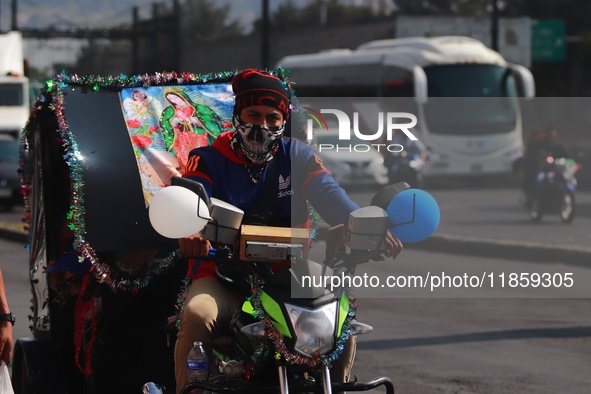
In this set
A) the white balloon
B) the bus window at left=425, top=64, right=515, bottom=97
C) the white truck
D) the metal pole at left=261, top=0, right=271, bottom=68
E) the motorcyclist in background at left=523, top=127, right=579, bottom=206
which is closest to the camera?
the white balloon

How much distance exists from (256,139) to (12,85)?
25.2m

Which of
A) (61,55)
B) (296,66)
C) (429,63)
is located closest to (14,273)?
(429,63)

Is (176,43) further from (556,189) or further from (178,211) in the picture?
(178,211)

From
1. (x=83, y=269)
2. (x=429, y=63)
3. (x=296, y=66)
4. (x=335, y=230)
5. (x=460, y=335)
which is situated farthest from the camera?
(x=296, y=66)

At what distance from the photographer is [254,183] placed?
4.82 metres

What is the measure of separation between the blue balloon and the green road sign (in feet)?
163

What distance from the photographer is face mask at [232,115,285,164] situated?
4648mm

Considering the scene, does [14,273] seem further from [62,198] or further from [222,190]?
[222,190]

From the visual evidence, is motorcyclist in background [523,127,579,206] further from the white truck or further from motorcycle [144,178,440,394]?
motorcycle [144,178,440,394]

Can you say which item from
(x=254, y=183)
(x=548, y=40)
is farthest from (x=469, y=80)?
(x=254, y=183)

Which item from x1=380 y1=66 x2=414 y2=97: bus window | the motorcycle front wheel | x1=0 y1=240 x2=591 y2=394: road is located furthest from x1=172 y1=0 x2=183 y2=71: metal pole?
x1=0 y1=240 x2=591 y2=394: road

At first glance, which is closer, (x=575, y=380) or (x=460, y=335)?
(x=575, y=380)

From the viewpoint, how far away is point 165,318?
5.74 metres

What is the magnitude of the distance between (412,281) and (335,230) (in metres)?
0.66
